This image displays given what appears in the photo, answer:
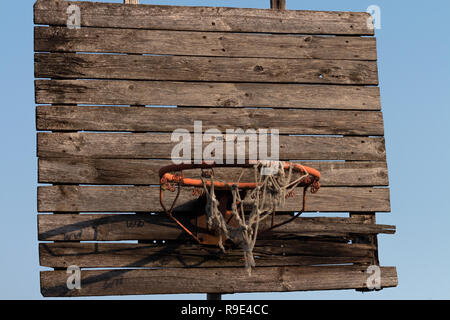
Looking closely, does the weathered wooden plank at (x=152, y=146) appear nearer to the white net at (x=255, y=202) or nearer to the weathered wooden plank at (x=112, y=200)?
the weathered wooden plank at (x=112, y=200)

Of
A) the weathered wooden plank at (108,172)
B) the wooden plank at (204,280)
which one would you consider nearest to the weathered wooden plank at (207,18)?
the weathered wooden plank at (108,172)

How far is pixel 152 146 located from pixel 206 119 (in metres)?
0.73

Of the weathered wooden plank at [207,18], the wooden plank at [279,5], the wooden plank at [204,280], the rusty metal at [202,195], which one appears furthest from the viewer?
the wooden plank at [279,5]

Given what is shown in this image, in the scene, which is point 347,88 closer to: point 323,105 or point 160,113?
point 323,105

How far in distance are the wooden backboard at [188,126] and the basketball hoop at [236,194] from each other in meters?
0.30

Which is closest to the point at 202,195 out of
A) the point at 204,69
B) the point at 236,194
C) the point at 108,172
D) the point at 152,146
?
the point at 236,194

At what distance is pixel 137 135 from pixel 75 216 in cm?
119

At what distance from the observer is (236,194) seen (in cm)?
792

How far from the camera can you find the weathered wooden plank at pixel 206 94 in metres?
8.70

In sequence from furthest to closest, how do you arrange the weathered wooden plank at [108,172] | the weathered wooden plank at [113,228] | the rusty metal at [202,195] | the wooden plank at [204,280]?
the weathered wooden plank at [108,172]
the weathered wooden plank at [113,228]
the wooden plank at [204,280]
the rusty metal at [202,195]

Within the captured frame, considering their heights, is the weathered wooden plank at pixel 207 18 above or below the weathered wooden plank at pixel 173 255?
above

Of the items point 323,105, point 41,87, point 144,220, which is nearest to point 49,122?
point 41,87

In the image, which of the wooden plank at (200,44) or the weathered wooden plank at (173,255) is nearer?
the weathered wooden plank at (173,255)

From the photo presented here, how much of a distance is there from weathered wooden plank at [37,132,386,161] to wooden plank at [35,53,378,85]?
733 mm
